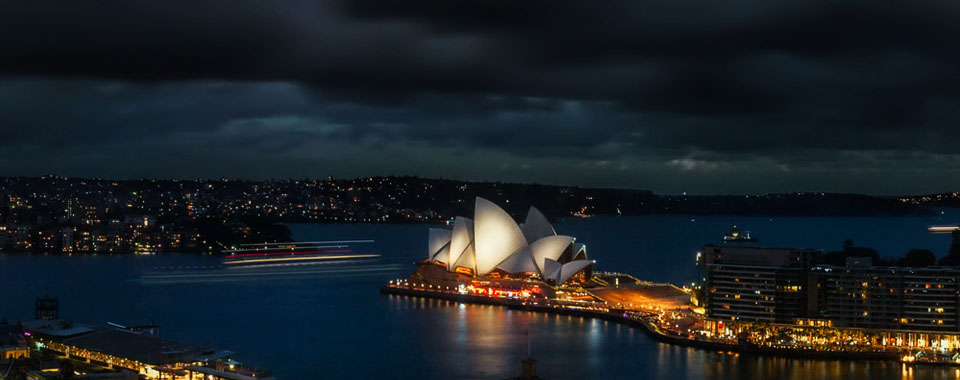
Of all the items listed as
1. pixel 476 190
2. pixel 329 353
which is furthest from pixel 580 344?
pixel 476 190

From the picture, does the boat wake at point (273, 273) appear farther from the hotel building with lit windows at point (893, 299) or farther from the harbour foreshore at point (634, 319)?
the hotel building with lit windows at point (893, 299)

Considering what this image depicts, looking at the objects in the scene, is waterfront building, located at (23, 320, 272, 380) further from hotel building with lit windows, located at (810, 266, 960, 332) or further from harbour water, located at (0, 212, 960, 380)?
hotel building with lit windows, located at (810, 266, 960, 332)

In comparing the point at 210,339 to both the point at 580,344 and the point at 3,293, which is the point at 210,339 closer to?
the point at 580,344

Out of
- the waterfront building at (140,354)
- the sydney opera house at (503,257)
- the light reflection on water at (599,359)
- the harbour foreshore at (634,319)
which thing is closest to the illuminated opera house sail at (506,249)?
the sydney opera house at (503,257)

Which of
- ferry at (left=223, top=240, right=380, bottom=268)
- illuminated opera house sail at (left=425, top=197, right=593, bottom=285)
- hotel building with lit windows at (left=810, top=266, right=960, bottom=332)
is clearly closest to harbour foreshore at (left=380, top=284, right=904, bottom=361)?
hotel building with lit windows at (left=810, top=266, right=960, bottom=332)

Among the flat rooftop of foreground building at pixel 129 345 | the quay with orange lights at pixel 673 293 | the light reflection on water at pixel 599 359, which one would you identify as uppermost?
the quay with orange lights at pixel 673 293

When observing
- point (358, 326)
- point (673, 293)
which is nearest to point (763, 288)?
point (673, 293)

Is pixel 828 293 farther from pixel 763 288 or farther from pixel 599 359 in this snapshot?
pixel 599 359

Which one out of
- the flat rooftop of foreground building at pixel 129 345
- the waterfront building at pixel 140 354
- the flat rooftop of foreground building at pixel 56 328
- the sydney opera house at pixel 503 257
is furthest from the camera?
the sydney opera house at pixel 503 257
